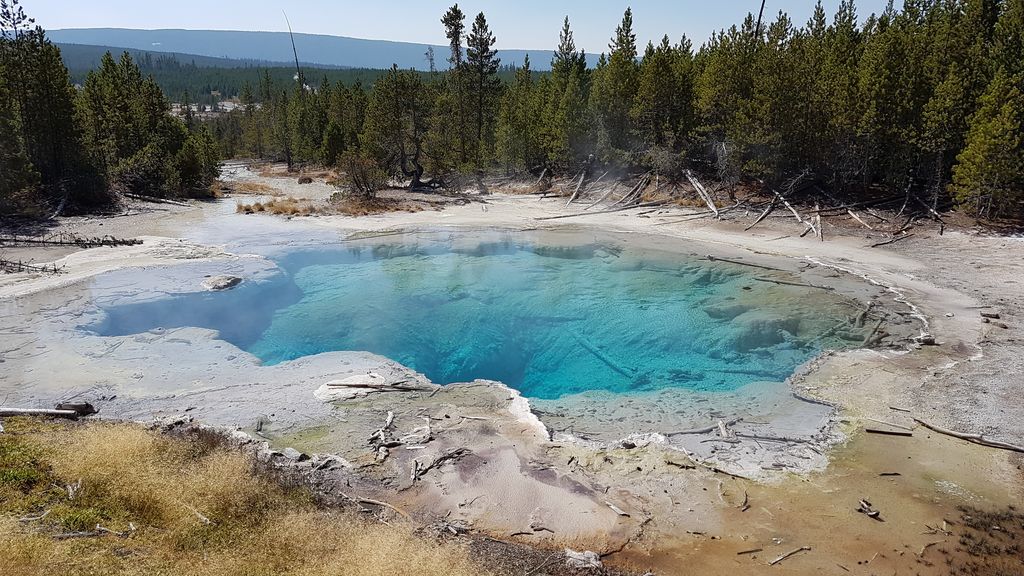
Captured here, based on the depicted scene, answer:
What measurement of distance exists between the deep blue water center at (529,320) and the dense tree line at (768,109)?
12100mm

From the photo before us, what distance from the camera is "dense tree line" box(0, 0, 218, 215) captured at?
28.0 meters

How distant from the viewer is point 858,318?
1772 cm

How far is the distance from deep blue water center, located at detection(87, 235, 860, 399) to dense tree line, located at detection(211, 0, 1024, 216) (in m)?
12.1

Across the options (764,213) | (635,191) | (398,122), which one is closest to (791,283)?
(764,213)

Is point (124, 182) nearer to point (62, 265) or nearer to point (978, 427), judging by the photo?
point (62, 265)

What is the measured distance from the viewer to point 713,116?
34531 millimetres

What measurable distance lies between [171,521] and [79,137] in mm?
32938

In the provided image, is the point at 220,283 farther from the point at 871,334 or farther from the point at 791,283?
the point at 871,334

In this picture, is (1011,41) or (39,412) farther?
(1011,41)

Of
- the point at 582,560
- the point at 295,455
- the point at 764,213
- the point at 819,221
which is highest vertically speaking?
the point at 764,213

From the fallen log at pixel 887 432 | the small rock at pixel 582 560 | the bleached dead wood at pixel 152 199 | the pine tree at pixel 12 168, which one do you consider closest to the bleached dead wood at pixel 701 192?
the fallen log at pixel 887 432

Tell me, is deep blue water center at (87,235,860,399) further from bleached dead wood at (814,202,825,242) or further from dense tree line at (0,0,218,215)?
dense tree line at (0,0,218,215)

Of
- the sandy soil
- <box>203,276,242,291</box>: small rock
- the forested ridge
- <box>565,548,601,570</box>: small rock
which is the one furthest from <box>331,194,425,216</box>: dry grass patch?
<box>565,548,601,570</box>: small rock

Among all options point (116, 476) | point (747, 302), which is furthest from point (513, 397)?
point (747, 302)
